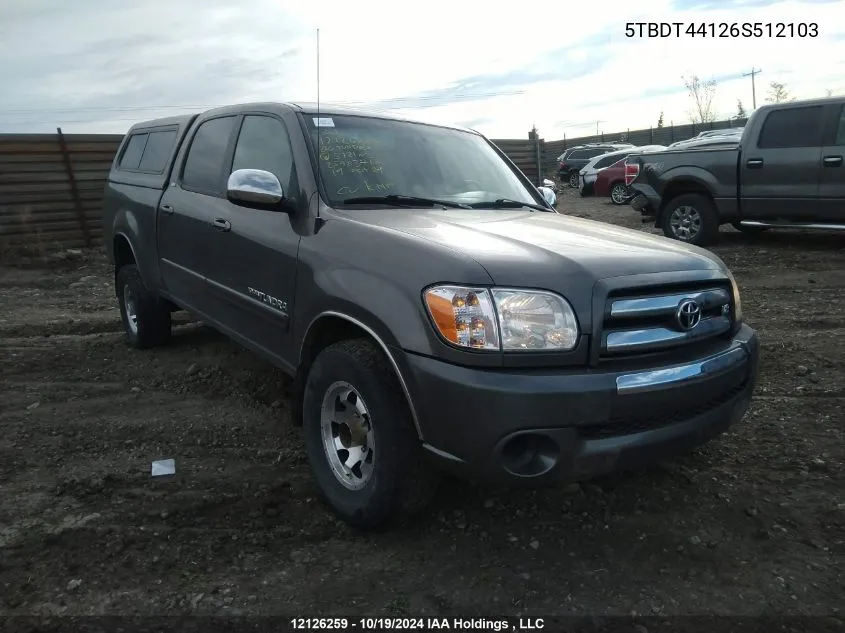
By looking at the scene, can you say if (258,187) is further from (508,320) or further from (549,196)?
(549,196)

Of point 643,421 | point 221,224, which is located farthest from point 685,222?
point 643,421

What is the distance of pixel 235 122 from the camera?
4.05 metres

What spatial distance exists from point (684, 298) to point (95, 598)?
93.8 inches

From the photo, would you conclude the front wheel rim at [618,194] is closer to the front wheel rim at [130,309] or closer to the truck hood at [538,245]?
the front wheel rim at [130,309]

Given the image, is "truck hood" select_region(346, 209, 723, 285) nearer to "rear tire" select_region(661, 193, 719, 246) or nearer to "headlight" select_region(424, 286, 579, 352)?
"headlight" select_region(424, 286, 579, 352)

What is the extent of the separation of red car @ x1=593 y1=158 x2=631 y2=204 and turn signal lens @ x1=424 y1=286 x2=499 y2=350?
1591 centimetres

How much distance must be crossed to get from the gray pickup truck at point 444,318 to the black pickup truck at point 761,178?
244 inches

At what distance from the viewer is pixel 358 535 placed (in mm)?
2828

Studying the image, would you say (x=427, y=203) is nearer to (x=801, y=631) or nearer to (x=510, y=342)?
(x=510, y=342)

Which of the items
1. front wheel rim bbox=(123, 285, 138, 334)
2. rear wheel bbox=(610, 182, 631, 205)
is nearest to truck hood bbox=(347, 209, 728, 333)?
front wheel rim bbox=(123, 285, 138, 334)

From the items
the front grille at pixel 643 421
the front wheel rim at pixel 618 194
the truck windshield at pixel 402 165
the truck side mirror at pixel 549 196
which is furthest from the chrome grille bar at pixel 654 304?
the front wheel rim at pixel 618 194

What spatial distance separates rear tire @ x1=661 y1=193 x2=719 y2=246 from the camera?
366 inches

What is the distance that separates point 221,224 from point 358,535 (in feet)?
6.26

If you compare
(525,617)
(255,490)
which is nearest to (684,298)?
(525,617)
